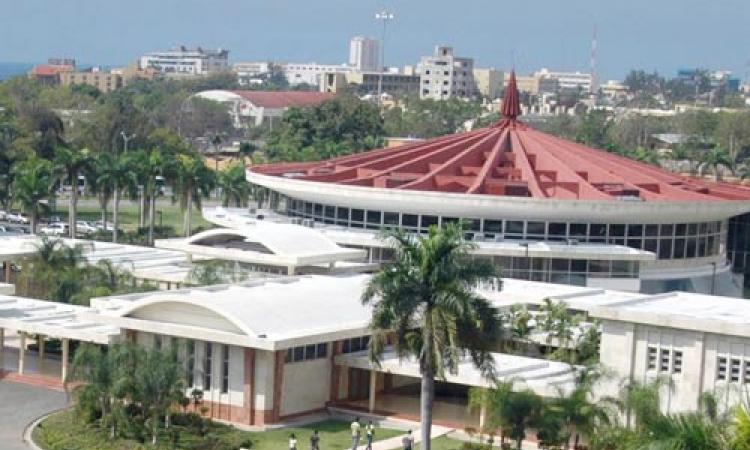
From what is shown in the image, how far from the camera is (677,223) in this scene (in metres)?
66.1

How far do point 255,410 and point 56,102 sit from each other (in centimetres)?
13036

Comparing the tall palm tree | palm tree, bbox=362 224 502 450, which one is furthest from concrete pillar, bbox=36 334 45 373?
the tall palm tree

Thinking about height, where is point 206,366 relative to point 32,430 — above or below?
above

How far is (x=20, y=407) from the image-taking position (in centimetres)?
4531

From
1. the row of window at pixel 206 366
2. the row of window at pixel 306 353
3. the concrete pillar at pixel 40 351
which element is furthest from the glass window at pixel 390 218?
the row of window at pixel 206 366

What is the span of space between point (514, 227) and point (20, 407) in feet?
82.6

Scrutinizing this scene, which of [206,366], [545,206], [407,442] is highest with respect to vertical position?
[545,206]

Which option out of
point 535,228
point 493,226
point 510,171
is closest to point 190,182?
point 510,171

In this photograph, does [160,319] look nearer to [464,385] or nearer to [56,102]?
[464,385]

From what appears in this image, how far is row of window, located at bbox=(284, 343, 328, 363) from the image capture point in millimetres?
45062

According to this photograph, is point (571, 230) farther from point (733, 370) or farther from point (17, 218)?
point (17, 218)

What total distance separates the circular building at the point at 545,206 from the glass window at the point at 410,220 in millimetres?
41

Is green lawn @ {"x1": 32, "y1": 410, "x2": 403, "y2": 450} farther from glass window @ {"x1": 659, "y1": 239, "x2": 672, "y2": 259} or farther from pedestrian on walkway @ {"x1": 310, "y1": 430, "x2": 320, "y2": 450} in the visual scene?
glass window @ {"x1": 659, "y1": 239, "x2": 672, "y2": 259}

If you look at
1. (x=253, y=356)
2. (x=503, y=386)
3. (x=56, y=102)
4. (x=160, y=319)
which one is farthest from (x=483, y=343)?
(x=56, y=102)
